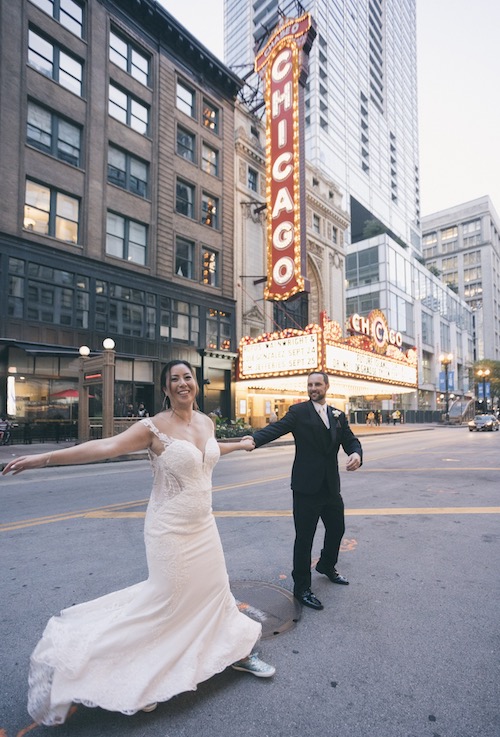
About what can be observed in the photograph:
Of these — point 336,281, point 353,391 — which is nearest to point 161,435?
point 353,391

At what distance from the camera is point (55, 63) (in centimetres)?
2105

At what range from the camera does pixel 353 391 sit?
3881 cm

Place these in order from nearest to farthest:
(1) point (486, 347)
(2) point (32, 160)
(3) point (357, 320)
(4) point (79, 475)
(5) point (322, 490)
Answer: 1. (5) point (322, 490)
2. (4) point (79, 475)
3. (2) point (32, 160)
4. (3) point (357, 320)
5. (1) point (486, 347)

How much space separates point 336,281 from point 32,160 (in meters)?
29.1

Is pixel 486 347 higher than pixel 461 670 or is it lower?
higher

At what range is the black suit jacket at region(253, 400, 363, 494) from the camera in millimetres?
3895

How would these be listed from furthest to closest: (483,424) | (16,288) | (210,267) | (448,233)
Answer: (448,233) → (483,424) → (210,267) → (16,288)

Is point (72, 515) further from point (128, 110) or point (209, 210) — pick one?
point (209, 210)

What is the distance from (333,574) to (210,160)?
3016cm

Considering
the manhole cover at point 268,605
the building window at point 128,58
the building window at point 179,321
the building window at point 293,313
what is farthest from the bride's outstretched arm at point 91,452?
the building window at point 293,313

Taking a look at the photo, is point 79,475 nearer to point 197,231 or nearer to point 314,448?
point 314,448

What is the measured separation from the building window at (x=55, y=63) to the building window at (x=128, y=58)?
278 cm

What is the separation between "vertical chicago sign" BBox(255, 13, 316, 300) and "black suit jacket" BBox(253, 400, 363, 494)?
2322cm

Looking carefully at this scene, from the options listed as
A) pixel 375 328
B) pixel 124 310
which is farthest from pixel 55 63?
pixel 375 328
